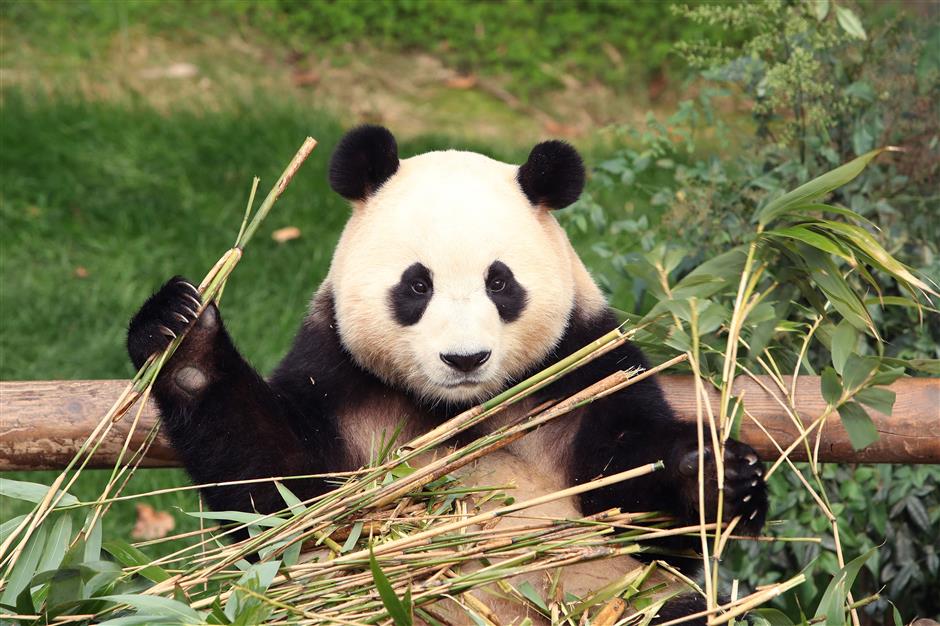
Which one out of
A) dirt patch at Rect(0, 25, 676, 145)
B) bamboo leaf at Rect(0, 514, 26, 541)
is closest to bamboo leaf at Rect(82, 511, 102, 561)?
bamboo leaf at Rect(0, 514, 26, 541)

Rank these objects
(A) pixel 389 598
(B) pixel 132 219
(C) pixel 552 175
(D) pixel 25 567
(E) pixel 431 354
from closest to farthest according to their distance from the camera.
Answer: (A) pixel 389 598, (D) pixel 25 567, (E) pixel 431 354, (C) pixel 552 175, (B) pixel 132 219

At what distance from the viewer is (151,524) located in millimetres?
4379

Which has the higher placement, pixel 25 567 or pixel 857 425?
pixel 857 425

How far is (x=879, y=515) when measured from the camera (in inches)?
138

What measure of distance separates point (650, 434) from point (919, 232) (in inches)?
61.4

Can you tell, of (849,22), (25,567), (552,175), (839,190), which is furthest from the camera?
(839,190)

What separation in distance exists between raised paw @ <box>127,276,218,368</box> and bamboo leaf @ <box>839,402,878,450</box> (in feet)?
4.89

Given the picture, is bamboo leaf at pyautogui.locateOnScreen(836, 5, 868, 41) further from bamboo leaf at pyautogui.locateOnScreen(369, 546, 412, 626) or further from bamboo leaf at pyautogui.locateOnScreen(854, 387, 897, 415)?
bamboo leaf at pyautogui.locateOnScreen(369, 546, 412, 626)

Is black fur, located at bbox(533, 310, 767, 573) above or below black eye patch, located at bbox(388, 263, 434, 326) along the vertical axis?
below

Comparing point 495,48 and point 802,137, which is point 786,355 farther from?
point 495,48

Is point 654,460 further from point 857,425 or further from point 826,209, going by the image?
point 826,209

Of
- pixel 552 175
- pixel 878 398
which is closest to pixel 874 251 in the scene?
pixel 878 398

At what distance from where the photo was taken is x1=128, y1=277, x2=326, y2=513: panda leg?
2.66 meters

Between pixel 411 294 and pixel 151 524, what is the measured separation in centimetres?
221
